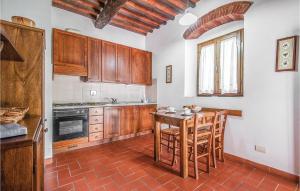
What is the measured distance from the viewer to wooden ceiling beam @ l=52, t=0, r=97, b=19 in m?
3.29

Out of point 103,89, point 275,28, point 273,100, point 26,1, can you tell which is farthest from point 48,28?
point 273,100

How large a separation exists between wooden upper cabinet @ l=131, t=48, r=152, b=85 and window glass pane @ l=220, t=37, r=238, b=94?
7.27ft

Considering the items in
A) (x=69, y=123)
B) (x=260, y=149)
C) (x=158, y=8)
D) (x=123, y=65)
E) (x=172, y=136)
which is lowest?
(x=260, y=149)

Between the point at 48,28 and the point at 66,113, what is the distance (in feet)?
5.04

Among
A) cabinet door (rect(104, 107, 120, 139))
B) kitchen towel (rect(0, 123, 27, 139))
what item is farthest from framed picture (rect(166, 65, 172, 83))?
kitchen towel (rect(0, 123, 27, 139))

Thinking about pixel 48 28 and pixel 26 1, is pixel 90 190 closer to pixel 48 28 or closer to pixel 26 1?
pixel 48 28

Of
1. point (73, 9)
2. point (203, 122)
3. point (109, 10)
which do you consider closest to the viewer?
point (203, 122)

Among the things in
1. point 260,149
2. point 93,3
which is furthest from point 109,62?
point 260,149

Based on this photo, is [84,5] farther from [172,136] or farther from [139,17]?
[172,136]

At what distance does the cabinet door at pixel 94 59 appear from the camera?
11.5ft

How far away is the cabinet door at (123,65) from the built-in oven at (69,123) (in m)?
1.35

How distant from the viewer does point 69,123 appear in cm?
296

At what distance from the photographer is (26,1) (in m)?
2.23

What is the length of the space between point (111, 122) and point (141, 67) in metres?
1.87
